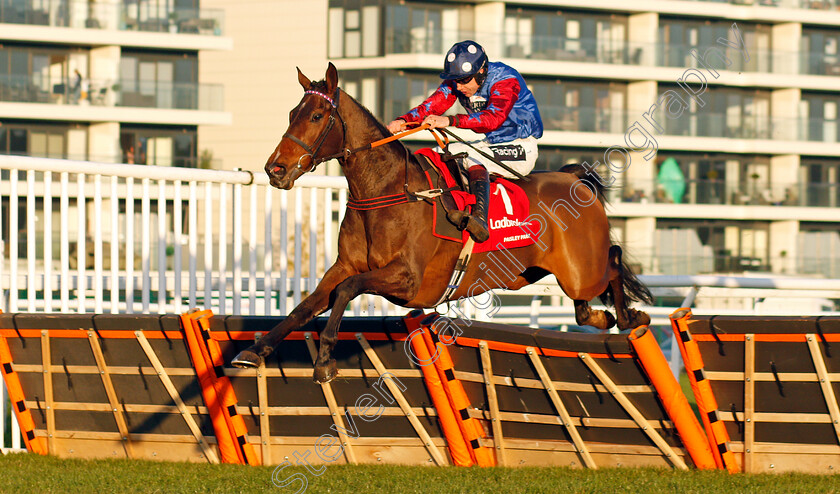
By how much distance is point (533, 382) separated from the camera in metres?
7.12

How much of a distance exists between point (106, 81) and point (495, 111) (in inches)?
1287

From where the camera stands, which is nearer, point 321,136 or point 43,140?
point 321,136

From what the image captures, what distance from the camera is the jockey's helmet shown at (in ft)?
24.6

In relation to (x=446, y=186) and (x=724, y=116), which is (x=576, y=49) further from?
(x=446, y=186)

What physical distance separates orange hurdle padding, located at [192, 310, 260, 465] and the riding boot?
75.2 inches

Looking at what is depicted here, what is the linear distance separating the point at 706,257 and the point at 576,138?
6742 mm

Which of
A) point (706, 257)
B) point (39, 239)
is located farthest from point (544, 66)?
point (39, 239)

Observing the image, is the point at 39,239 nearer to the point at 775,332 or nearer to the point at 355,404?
the point at 355,404

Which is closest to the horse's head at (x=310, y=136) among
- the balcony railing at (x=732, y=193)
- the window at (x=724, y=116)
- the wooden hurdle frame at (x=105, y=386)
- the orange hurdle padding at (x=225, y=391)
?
the orange hurdle padding at (x=225, y=391)

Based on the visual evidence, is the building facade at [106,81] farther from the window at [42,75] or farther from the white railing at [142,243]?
the white railing at [142,243]

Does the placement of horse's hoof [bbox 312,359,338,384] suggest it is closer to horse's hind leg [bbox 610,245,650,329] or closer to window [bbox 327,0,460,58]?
horse's hind leg [bbox 610,245,650,329]

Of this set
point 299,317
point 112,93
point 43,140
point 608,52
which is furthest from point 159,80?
point 299,317

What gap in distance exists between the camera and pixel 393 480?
6.95m

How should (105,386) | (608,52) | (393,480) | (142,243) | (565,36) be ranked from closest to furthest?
1. (393,480)
2. (105,386)
3. (142,243)
4. (608,52)
5. (565,36)
